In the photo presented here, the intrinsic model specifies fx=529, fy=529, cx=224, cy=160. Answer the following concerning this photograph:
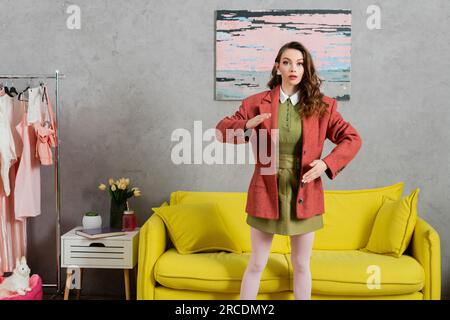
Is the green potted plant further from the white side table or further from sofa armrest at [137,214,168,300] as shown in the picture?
sofa armrest at [137,214,168,300]

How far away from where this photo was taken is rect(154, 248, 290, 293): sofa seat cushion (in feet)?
9.22

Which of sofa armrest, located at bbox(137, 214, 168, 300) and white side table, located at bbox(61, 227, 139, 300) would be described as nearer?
sofa armrest, located at bbox(137, 214, 168, 300)

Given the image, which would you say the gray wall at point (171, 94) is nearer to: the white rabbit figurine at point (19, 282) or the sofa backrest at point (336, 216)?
the sofa backrest at point (336, 216)

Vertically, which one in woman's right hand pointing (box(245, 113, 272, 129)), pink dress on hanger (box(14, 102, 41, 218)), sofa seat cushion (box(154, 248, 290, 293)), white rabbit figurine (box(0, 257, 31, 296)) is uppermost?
woman's right hand pointing (box(245, 113, 272, 129))

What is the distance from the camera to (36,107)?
3.31 meters

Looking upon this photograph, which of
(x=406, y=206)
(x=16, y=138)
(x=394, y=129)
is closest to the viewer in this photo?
(x=406, y=206)

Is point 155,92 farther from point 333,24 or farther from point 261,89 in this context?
point 333,24

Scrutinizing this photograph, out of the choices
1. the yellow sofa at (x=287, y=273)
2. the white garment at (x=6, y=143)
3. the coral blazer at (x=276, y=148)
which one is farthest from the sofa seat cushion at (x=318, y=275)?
the white garment at (x=6, y=143)

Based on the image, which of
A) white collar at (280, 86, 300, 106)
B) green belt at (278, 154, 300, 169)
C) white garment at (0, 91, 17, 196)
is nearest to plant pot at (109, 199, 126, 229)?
white garment at (0, 91, 17, 196)

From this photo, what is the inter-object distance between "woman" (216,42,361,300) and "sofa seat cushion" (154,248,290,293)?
0.25m

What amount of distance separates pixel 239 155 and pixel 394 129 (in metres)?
1.07

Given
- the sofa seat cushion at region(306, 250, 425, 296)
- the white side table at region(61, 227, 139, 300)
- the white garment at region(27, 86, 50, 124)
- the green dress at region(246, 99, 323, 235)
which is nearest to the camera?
the green dress at region(246, 99, 323, 235)

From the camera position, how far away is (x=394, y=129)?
11.9 ft
